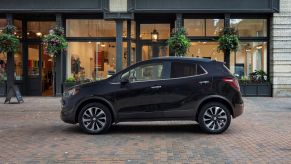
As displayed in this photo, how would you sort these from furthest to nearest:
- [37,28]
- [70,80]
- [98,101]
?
[37,28] → [70,80] → [98,101]

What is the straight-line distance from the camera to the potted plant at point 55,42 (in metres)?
20.2

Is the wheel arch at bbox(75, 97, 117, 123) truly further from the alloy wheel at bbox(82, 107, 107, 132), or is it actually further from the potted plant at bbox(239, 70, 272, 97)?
the potted plant at bbox(239, 70, 272, 97)

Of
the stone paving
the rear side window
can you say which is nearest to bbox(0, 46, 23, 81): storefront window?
the stone paving

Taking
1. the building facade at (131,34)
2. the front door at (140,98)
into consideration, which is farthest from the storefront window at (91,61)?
the front door at (140,98)

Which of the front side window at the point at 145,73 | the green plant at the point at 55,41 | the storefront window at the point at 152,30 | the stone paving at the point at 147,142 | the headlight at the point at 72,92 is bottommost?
the stone paving at the point at 147,142

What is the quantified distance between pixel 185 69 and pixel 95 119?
7.87ft

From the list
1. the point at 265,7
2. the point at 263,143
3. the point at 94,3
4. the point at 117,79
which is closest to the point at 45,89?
the point at 94,3

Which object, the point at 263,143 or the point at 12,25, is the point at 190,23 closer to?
the point at 12,25

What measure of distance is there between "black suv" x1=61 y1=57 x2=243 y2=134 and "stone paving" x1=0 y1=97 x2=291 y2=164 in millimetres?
370

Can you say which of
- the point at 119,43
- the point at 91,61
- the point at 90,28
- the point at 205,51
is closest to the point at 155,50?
the point at 119,43

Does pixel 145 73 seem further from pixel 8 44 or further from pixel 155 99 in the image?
pixel 8 44

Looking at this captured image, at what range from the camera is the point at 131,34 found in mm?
21875

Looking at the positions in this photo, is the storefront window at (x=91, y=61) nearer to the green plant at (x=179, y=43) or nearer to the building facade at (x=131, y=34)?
the building facade at (x=131, y=34)

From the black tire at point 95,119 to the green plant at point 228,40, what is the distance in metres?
10.9
